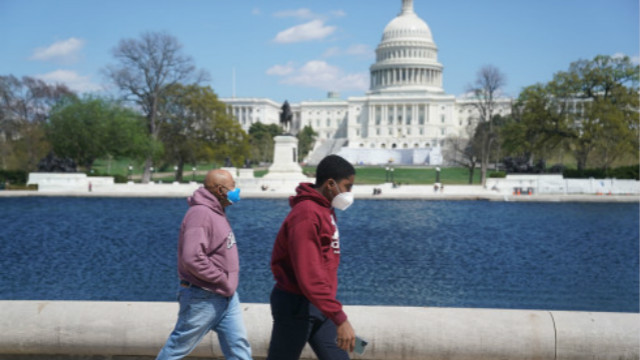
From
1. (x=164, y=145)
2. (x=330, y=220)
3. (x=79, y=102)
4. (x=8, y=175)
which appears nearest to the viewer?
(x=330, y=220)

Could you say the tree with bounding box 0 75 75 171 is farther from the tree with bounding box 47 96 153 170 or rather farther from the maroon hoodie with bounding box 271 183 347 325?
the maroon hoodie with bounding box 271 183 347 325

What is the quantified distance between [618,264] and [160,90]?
37577mm

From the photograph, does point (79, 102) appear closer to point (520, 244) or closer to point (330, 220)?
point (520, 244)

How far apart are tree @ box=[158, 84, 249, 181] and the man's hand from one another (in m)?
44.1

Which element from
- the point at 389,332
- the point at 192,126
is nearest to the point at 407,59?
the point at 192,126

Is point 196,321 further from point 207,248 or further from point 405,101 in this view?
point 405,101

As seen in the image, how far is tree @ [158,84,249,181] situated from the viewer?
46.8 metres

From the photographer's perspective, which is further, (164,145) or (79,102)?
(164,145)

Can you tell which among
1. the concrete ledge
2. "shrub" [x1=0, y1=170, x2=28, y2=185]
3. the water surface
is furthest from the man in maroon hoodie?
"shrub" [x1=0, y1=170, x2=28, y2=185]

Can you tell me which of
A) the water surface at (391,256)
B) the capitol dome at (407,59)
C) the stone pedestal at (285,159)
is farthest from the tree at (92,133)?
the capitol dome at (407,59)

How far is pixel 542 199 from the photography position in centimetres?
3145

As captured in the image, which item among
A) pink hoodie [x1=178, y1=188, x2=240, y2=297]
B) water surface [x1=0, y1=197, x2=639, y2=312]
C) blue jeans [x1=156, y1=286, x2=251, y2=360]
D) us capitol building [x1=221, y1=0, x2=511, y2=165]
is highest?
us capitol building [x1=221, y1=0, x2=511, y2=165]

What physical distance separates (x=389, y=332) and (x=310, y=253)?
182 centimetres

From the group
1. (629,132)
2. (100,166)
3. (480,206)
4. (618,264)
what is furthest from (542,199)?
(100,166)
